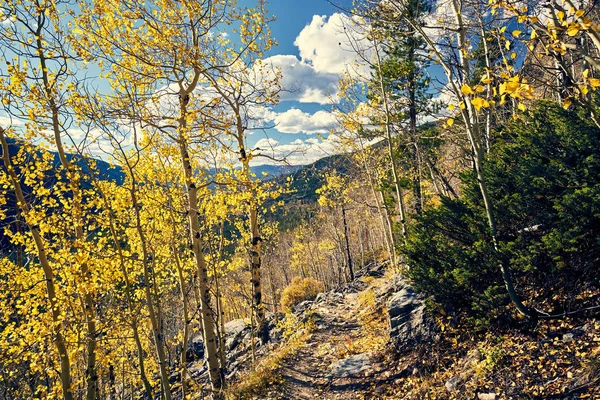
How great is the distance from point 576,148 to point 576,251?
1.46m

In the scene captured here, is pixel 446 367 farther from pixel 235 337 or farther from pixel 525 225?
pixel 235 337

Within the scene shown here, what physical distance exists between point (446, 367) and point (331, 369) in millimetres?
2806

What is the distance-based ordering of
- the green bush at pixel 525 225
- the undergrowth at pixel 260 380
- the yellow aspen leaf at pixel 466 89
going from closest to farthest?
the yellow aspen leaf at pixel 466 89 < the green bush at pixel 525 225 < the undergrowth at pixel 260 380

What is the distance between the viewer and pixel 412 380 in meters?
5.22

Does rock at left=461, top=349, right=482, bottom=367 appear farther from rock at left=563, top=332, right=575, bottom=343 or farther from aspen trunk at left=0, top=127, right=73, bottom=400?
aspen trunk at left=0, top=127, right=73, bottom=400

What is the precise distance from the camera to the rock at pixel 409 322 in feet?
19.1

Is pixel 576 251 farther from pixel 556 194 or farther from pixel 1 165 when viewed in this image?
pixel 1 165

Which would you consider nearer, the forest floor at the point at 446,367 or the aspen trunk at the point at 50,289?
the forest floor at the point at 446,367

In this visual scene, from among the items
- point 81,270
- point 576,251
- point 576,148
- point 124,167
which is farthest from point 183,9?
point 576,251

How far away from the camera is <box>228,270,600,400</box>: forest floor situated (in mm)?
3660

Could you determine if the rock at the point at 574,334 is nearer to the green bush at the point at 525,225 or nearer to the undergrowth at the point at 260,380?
the green bush at the point at 525,225

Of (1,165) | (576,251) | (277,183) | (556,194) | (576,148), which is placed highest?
(1,165)

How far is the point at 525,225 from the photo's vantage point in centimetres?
486

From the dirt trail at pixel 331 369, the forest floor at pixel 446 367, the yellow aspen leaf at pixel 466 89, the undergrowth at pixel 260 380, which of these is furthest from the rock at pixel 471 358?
the yellow aspen leaf at pixel 466 89
